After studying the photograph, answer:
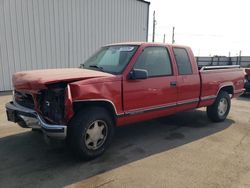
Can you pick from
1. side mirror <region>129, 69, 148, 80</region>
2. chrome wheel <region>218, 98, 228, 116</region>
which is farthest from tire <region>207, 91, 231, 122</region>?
side mirror <region>129, 69, 148, 80</region>

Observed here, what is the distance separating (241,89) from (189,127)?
2279mm

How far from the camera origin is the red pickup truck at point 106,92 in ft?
11.9

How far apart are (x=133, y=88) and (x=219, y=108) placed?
10.3ft

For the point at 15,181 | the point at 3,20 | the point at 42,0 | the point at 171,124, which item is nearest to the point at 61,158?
the point at 15,181

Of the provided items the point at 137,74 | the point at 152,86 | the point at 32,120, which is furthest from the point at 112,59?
the point at 32,120

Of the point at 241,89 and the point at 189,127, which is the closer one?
the point at 189,127

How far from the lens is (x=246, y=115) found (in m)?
7.26

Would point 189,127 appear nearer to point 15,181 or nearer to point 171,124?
point 171,124

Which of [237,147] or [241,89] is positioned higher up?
[241,89]

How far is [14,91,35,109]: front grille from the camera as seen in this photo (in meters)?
4.11

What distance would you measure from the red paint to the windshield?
12cm

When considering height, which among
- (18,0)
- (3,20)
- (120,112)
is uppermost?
(18,0)

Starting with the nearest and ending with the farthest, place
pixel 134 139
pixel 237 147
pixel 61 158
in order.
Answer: pixel 61 158
pixel 237 147
pixel 134 139

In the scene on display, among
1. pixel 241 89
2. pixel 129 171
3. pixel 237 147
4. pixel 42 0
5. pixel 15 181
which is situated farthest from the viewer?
pixel 42 0
